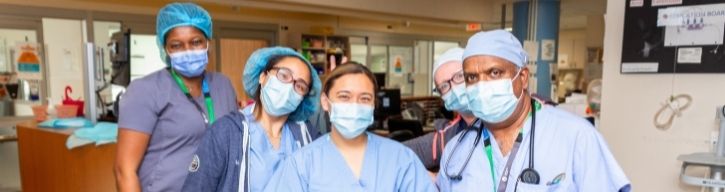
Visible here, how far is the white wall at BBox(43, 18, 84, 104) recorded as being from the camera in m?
4.79

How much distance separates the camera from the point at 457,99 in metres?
1.69

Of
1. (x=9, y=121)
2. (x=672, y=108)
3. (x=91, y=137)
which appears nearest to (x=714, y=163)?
(x=672, y=108)

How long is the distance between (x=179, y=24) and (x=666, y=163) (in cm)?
281

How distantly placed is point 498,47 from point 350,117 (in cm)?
48

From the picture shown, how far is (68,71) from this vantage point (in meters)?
4.94

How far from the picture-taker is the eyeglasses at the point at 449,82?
173 cm

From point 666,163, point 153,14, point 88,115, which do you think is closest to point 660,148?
point 666,163

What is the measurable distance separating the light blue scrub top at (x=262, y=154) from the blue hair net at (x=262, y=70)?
0.13m

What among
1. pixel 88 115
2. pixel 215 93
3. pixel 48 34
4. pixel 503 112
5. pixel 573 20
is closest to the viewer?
pixel 503 112

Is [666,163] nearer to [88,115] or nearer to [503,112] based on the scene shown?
[503,112]

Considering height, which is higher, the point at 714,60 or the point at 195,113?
the point at 714,60

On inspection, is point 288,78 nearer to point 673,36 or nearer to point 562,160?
point 562,160

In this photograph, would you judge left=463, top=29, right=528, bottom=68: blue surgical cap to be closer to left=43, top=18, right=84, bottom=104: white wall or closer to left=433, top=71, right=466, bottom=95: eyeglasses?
left=433, top=71, right=466, bottom=95: eyeglasses

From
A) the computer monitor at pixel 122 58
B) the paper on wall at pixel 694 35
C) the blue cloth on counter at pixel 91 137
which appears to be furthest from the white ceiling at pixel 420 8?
the paper on wall at pixel 694 35
